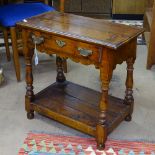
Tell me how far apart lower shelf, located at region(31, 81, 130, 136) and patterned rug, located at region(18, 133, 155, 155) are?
83 mm

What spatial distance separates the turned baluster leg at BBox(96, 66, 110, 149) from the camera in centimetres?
152

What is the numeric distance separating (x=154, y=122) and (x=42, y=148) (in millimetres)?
710

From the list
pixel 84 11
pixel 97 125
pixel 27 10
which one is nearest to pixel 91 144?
pixel 97 125

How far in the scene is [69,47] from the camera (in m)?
1.57

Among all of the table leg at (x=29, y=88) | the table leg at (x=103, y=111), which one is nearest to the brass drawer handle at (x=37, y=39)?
the table leg at (x=29, y=88)

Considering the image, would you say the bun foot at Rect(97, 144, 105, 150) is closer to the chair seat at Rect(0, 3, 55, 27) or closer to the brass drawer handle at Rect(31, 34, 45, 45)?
the brass drawer handle at Rect(31, 34, 45, 45)

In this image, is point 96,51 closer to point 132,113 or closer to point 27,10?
point 132,113

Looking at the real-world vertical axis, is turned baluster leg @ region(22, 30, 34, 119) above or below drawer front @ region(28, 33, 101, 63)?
below

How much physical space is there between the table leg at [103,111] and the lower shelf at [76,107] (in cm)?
5

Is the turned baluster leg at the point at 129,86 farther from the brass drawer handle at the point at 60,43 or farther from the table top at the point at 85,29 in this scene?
the brass drawer handle at the point at 60,43

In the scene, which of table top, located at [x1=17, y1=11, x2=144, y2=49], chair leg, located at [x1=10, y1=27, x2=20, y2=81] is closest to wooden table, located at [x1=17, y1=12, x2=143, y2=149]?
table top, located at [x1=17, y1=11, x2=144, y2=49]

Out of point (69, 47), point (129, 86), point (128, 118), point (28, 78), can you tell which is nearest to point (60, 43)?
point (69, 47)

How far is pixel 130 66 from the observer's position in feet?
5.78

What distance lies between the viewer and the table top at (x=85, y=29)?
4.87 feet
